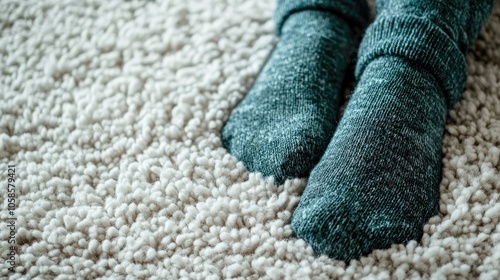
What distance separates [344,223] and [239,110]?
23 centimetres

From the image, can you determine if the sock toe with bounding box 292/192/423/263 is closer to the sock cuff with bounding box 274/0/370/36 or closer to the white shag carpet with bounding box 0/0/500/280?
the white shag carpet with bounding box 0/0/500/280

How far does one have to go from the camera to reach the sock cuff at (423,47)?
25.7 inches

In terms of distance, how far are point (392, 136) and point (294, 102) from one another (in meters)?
0.14

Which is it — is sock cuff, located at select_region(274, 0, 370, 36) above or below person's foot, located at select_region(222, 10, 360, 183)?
above

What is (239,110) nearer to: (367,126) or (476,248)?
(367,126)

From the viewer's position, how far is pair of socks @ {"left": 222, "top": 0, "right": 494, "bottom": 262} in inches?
A: 22.7

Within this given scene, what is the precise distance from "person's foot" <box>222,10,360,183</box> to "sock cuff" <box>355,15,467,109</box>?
77mm

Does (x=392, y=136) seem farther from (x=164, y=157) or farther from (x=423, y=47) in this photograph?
(x=164, y=157)

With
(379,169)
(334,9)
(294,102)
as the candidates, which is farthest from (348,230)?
(334,9)

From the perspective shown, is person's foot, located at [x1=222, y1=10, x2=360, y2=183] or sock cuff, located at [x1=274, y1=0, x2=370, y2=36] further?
sock cuff, located at [x1=274, y1=0, x2=370, y2=36]

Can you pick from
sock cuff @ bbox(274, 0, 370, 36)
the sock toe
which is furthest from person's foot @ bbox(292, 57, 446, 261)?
sock cuff @ bbox(274, 0, 370, 36)

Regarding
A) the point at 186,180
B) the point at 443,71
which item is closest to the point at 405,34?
the point at 443,71

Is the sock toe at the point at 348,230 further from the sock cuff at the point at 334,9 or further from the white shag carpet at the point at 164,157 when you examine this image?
the sock cuff at the point at 334,9

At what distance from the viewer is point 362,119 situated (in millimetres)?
637
